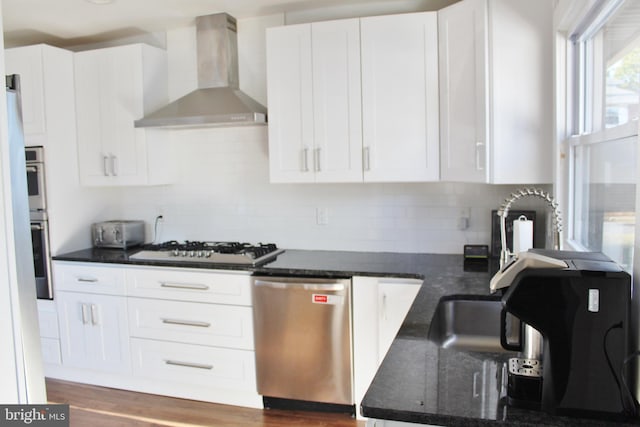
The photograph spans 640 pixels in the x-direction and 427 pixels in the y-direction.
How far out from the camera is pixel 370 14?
343 centimetres

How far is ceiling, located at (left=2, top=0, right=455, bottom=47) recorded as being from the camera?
10.6 ft

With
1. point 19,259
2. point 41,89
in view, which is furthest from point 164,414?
point 41,89

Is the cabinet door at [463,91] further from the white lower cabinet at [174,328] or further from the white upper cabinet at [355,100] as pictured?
the white lower cabinet at [174,328]

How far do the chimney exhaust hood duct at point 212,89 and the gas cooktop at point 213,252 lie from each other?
829 millimetres

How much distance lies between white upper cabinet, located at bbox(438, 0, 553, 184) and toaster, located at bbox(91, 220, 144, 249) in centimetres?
251

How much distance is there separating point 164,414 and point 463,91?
262 cm

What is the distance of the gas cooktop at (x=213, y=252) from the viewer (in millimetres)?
3262

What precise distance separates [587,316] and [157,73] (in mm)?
3378

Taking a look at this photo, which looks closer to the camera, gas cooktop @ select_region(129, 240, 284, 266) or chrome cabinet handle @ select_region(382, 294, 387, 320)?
chrome cabinet handle @ select_region(382, 294, 387, 320)

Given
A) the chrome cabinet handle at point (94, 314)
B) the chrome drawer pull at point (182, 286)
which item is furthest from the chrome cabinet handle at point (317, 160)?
the chrome cabinet handle at point (94, 314)

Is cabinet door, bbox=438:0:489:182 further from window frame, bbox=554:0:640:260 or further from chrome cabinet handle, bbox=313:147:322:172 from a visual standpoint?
chrome cabinet handle, bbox=313:147:322:172

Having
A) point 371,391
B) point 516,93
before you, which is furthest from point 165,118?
point 371,391

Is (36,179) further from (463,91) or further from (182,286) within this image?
(463,91)

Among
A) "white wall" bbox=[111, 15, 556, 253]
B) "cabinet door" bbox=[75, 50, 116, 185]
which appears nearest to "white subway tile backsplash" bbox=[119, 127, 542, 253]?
"white wall" bbox=[111, 15, 556, 253]
